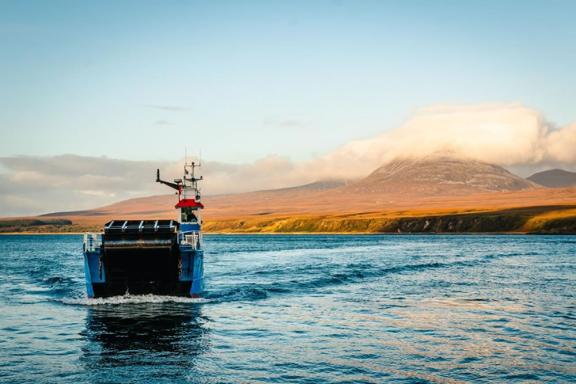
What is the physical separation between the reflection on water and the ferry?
141 centimetres

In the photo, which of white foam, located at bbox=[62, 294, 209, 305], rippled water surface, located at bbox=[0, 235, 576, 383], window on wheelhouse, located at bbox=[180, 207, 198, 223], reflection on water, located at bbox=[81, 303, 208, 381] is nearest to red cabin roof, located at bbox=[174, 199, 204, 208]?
window on wheelhouse, located at bbox=[180, 207, 198, 223]

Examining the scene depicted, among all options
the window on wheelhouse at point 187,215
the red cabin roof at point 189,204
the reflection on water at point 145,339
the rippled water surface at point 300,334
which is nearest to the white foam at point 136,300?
the rippled water surface at point 300,334

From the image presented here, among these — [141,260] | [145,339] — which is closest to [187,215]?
[141,260]

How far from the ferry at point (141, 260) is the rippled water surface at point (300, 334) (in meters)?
0.93

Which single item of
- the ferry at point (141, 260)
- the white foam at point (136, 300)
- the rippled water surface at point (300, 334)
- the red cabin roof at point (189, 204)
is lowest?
the rippled water surface at point (300, 334)

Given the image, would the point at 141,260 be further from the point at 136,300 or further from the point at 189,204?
the point at 189,204

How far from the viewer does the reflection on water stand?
2295cm

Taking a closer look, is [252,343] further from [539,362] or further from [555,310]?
[555,310]

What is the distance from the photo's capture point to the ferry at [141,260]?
37.8 metres

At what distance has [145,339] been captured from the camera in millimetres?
28344

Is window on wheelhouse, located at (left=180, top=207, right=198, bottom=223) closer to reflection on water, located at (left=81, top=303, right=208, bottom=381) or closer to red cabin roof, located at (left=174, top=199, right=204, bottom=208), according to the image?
red cabin roof, located at (left=174, top=199, right=204, bottom=208)

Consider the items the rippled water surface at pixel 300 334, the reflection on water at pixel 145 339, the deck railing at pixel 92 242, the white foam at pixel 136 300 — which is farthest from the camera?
the white foam at pixel 136 300

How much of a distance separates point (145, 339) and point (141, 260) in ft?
35.0

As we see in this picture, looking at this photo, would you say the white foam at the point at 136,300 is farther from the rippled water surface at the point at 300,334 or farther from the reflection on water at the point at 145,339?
the reflection on water at the point at 145,339
